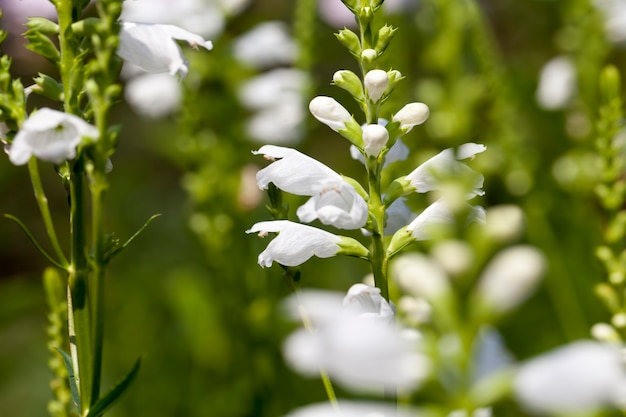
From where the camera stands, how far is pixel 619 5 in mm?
2266

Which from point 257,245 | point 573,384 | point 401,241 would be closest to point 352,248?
point 401,241

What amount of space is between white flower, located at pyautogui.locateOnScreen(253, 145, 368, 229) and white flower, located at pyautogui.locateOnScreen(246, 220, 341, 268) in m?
0.02

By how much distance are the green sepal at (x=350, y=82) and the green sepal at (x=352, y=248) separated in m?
0.15

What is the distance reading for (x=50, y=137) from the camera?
80 cm

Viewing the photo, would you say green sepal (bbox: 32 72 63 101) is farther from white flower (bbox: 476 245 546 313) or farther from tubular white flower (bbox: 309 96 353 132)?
white flower (bbox: 476 245 546 313)

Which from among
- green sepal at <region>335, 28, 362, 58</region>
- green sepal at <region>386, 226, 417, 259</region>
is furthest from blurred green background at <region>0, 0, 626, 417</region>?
green sepal at <region>386, 226, 417, 259</region>

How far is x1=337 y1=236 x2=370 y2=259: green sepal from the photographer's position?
80 centimetres

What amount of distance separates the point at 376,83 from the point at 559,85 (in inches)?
64.6

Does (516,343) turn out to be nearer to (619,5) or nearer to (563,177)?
(563,177)

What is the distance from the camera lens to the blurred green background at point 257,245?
1.78 m

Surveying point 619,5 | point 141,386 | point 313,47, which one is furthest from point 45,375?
point 619,5

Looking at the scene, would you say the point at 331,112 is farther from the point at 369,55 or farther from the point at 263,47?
the point at 263,47

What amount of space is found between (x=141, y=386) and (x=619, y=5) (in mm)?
1699

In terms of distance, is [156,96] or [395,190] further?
[156,96]
